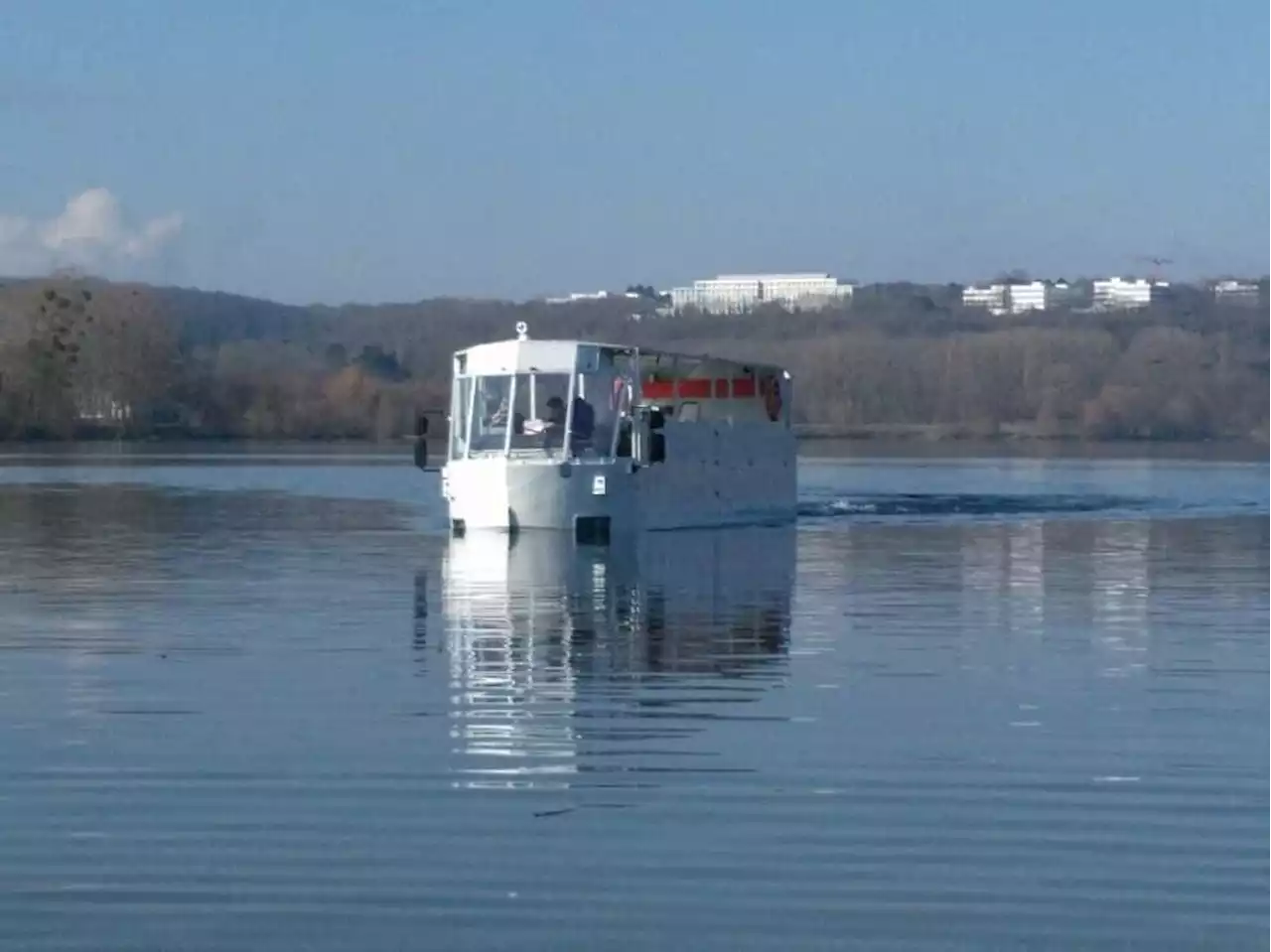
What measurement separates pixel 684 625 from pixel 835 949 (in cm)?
1225

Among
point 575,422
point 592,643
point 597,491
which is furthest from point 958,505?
point 592,643

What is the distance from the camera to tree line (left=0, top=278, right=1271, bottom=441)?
121188mm

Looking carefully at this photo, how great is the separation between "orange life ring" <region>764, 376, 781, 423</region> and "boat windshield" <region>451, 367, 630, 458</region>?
10168 millimetres

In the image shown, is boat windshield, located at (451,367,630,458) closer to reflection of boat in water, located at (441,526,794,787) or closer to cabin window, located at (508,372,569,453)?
cabin window, located at (508,372,569,453)

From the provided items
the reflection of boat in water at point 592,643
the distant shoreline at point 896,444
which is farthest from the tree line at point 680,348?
the reflection of boat in water at point 592,643

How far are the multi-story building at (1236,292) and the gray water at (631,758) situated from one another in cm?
15012

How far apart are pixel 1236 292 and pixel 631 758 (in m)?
175

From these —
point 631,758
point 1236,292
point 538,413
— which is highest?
point 1236,292

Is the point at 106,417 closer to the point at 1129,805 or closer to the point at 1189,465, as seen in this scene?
the point at 1189,465

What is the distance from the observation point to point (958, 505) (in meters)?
50.1

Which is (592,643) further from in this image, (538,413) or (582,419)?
(538,413)

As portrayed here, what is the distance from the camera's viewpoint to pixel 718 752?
42.9 ft

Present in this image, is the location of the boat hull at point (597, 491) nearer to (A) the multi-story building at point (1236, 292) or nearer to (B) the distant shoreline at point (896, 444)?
(B) the distant shoreline at point (896, 444)

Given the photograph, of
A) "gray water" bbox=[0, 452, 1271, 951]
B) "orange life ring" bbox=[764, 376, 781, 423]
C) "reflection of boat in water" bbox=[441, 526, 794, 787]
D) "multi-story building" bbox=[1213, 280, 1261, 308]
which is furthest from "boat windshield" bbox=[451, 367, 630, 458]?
"multi-story building" bbox=[1213, 280, 1261, 308]
